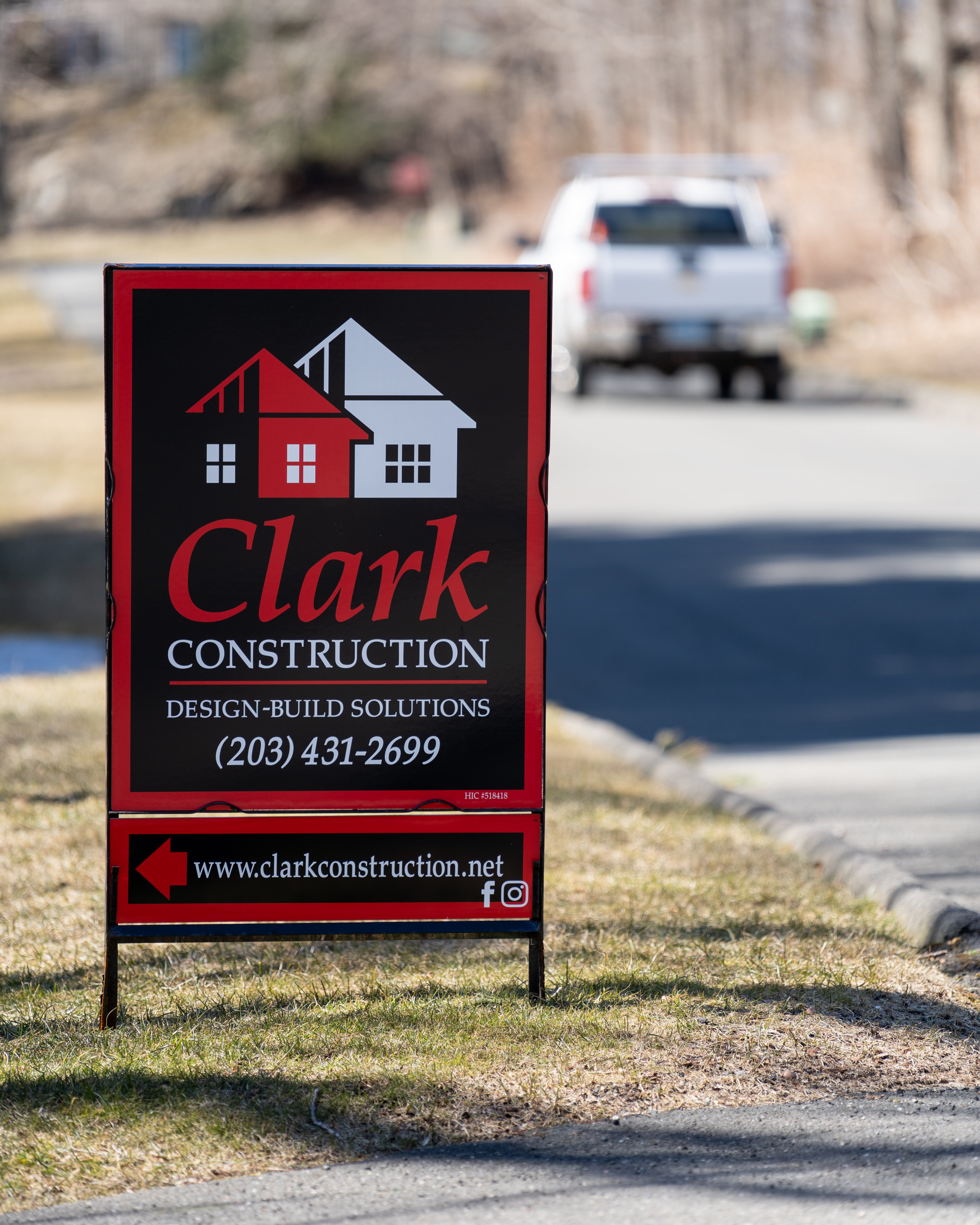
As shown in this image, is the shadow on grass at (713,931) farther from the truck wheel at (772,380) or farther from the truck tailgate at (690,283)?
the truck wheel at (772,380)

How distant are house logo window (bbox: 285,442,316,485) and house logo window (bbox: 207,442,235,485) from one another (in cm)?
13

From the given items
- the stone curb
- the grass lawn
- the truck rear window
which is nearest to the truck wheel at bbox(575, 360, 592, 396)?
the truck rear window

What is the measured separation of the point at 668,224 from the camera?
2112cm

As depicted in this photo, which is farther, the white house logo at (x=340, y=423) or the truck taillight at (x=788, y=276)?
the truck taillight at (x=788, y=276)

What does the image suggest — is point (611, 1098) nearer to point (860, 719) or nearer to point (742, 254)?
point (860, 719)

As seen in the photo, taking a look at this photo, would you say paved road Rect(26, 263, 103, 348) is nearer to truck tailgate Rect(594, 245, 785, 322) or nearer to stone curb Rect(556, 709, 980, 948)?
truck tailgate Rect(594, 245, 785, 322)

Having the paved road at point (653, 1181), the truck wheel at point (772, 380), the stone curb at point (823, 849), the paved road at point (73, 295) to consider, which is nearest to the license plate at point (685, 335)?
the truck wheel at point (772, 380)

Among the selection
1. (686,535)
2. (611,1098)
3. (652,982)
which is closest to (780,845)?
(652,982)

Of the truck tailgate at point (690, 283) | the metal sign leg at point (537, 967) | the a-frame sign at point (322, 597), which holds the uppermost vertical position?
the truck tailgate at point (690, 283)

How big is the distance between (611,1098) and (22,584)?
1009 centimetres

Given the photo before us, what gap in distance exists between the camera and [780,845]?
6.07 meters

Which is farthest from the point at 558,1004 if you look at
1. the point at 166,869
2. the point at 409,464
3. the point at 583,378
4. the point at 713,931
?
the point at 583,378

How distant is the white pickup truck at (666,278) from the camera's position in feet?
66.9

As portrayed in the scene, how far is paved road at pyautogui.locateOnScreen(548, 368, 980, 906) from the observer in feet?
25.2
